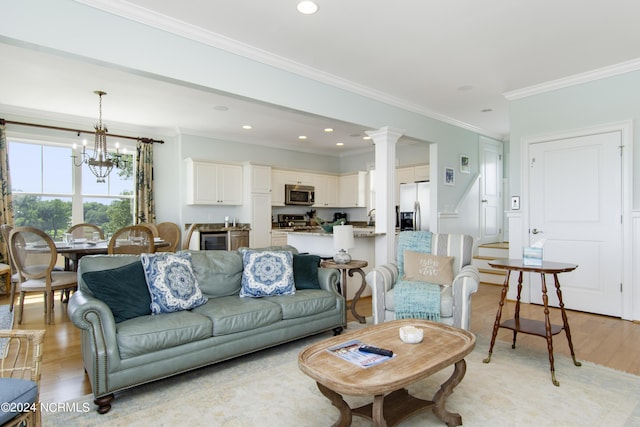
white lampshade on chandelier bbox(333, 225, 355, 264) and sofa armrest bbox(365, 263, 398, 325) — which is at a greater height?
white lampshade on chandelier bbox(333, 225, 355, 264)

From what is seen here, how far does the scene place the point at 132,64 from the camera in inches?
107

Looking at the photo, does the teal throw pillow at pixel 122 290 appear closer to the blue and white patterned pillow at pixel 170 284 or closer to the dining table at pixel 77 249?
the blue and white patterned pillow at pixel 170 284

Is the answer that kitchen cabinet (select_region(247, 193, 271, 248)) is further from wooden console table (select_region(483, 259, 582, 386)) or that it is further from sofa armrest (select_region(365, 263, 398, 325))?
wooden console table (select_region(483, 259, 582, 386))

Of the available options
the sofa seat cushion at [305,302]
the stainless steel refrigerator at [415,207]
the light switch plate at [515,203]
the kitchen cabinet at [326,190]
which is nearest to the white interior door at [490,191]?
the stainless steel refrigerator at [415,207]

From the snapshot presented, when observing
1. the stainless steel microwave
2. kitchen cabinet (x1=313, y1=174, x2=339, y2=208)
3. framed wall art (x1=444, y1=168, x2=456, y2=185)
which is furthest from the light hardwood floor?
kitchen cabinet (x1=313, y1=174, x2=339, y2=208)

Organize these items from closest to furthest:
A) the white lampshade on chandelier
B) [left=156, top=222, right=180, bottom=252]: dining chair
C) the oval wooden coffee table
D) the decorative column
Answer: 1. the oval wooden coffee table
2. the white lampshade on chandelier
3. the decorative column
4. [left=156, top=222, right=180, bottom=252]: dining chair

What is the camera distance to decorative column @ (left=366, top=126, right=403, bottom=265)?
468 cm

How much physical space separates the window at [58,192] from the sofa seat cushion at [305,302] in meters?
4.56

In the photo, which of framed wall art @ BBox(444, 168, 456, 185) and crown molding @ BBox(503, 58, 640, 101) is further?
framed wall art @ BBox(444, 168, 456, 185)

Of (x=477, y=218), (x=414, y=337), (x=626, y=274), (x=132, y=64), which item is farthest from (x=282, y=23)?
(x=477, y=218)

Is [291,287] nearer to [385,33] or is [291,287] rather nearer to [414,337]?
[414,337]

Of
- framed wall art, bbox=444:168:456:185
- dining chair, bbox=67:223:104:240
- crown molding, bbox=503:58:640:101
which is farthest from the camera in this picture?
framed wall art, bbox=444:168:456:185

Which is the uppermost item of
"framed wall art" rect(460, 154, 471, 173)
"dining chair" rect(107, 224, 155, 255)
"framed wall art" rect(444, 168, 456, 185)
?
"framed wall art" rect(460, 154, 471, 173)

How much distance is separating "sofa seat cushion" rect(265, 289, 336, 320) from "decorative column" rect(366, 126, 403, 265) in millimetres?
1569
